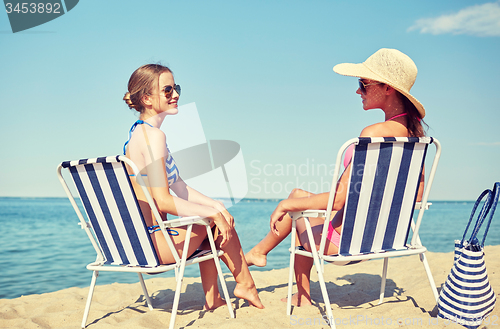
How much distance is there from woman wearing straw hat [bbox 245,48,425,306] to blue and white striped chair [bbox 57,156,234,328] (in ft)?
2.19

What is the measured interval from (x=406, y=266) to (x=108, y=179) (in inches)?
147

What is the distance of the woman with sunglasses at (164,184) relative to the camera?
2420 millimetres

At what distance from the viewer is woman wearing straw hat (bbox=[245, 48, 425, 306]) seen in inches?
97.3

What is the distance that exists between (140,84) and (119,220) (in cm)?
96

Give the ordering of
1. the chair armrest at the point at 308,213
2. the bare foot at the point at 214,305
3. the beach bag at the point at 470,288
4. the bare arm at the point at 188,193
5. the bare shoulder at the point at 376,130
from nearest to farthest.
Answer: the beach bag at the point at 470,288 → the chair armrest at the point at 308,213 → the bare shoulder at the point at 376,130 → the bare arm at the point at 188,193 → the bare foot at the point at 214,305

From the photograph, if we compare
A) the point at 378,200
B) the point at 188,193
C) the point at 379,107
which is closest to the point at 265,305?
the point at 188,193

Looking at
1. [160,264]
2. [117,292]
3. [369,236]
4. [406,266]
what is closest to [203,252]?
[160,264]

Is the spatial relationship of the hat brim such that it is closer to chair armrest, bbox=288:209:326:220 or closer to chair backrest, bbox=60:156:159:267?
chair armrest, bbox=288:209:326:220

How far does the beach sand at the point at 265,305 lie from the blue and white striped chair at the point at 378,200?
45 cm

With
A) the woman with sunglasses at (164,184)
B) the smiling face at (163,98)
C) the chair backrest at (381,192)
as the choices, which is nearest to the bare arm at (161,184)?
the woman with sunglasses at (164,184)

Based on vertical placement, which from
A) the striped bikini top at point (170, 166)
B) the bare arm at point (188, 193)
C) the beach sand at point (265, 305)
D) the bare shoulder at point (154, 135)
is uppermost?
the bare shoulder at point (154, 135)

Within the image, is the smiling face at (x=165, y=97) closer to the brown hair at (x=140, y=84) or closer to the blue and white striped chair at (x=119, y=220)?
the brown hair at (x=140, y=84)

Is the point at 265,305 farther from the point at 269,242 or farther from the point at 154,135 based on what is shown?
the point at 154,135

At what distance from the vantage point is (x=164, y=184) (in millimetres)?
2412
